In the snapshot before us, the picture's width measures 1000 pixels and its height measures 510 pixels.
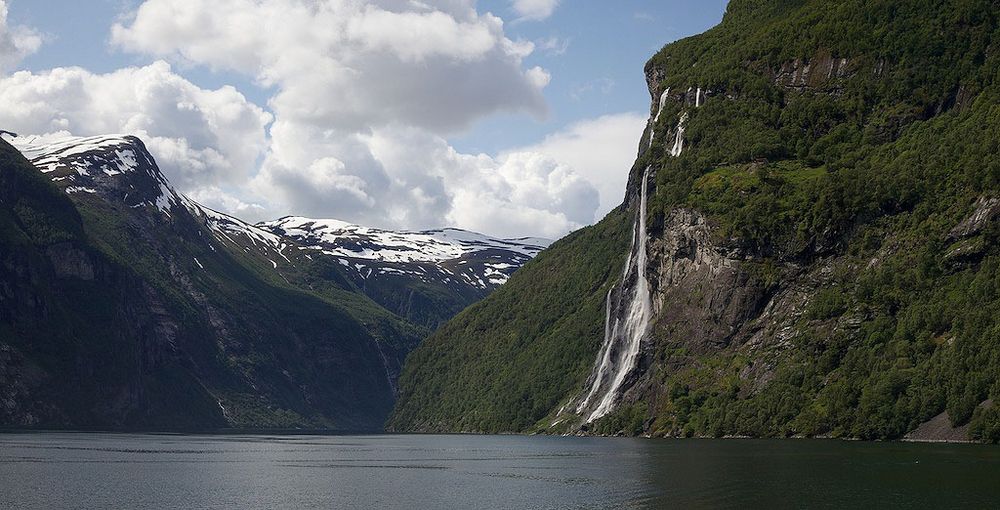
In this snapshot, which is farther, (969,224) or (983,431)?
(969,224)

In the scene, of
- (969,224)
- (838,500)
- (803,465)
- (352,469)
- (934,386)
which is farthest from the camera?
(969,224)

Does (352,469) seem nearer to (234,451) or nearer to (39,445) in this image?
(234,451)

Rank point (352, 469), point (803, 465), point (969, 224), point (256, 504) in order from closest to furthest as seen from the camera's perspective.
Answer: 1. point (256, 504)
2. point (803, 465)
3. point (352, 469)
4. point (969, 224)

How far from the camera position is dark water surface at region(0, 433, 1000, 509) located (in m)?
87.1

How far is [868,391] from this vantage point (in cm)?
16500

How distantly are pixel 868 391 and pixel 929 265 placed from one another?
26772mm

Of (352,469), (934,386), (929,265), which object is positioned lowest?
(352,469)

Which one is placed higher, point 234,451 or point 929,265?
point 929,265

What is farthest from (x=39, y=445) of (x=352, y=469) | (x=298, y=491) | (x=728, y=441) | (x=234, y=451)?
(x=728, y=441)

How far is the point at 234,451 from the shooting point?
178 m

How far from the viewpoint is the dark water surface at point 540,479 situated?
8712 cm

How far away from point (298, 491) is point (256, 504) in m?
11.9

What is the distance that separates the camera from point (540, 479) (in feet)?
373

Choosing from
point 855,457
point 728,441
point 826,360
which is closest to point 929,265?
point 826,360
